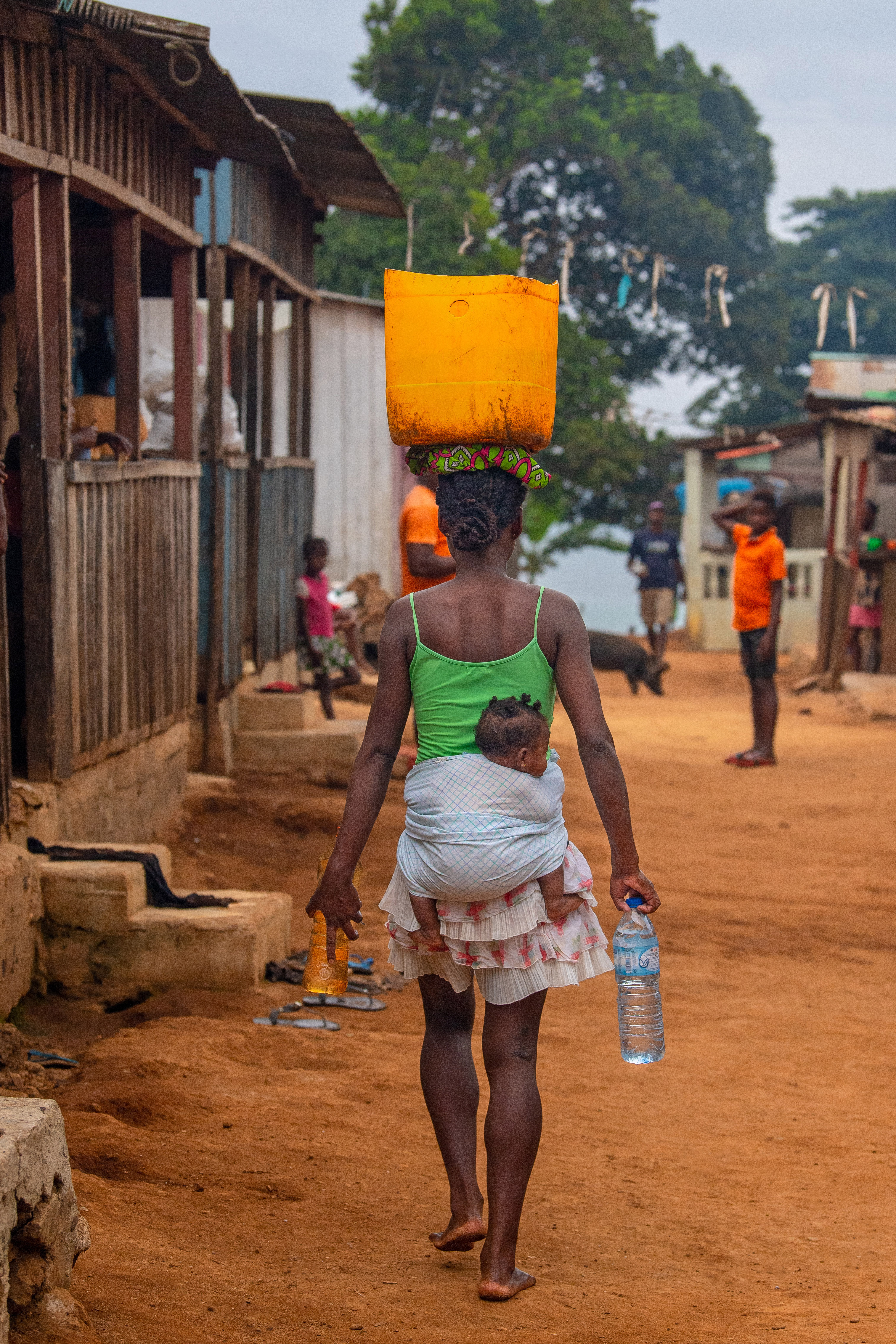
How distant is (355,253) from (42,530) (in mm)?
18982

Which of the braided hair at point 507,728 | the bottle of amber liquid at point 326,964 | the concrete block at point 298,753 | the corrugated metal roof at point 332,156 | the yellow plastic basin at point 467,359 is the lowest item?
the concrete block at point 298,753

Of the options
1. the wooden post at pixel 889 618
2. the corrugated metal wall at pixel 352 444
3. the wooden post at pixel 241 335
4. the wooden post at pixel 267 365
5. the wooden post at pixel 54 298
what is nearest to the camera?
the wooden post at pixel 54 298

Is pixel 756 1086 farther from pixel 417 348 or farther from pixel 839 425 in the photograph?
pixel 839 425

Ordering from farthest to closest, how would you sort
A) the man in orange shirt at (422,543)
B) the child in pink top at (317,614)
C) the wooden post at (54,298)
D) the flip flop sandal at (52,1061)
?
the child in pink top at (317,614)
the man in orange shirt at (422,543)
the wooden post at (54,298)
the flip flop sandal at (52,1061)

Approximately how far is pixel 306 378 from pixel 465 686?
9054 millimetres

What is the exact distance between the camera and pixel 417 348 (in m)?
3.20

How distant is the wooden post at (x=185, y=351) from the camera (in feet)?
25.2

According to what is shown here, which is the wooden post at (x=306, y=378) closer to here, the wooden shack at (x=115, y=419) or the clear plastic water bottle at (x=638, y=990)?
the wooden shack at (x=115, y=419)

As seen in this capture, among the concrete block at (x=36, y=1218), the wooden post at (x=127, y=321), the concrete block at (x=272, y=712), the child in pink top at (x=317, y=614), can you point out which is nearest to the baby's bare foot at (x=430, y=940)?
the concrete block at (x=36, y=1218)

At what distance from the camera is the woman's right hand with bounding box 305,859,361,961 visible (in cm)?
312

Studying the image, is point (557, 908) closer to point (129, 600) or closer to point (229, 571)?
point (129, 600)

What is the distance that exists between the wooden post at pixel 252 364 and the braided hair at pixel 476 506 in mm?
6798

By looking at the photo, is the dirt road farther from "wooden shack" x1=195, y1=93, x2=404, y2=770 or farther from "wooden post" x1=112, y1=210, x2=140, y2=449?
"wooden shack" x1=195, y1=93, x2=404, y2=770

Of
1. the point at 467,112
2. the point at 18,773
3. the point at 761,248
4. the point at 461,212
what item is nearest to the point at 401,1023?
the point at 18,773
